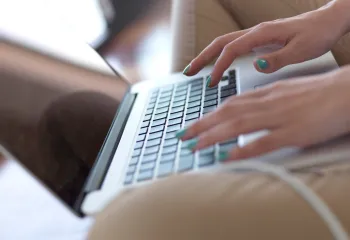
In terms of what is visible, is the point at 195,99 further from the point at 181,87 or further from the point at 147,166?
the point at 147,166

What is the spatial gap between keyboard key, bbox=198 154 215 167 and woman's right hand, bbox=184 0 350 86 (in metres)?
0.21

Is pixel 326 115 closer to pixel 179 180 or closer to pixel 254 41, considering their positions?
pixel 179 180

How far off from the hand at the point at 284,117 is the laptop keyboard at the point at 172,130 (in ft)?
0.08

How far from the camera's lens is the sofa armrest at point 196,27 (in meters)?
0.94

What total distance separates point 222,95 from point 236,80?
0.06m

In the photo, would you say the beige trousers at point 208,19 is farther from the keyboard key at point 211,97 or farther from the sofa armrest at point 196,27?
the keyboard key at point 211,97

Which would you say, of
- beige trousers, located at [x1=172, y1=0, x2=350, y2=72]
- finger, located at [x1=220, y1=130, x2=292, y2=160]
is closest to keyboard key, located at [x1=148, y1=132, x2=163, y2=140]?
finger, located at [x1=220, y1=130, x2=292, y2=160]

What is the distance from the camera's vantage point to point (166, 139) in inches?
24.9

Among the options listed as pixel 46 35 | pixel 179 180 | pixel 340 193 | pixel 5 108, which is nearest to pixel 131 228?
pixel 179 180

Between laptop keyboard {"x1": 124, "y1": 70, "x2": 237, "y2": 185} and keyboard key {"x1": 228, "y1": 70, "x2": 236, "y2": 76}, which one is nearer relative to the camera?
laptop keyboard {"x1": 124, "y1": 70, "x2": 237, "y2": 185}

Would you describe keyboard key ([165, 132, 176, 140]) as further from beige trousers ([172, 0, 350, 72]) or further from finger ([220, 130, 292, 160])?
beige trousers ([172, 0, 350, 72])

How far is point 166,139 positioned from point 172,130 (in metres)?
0.03

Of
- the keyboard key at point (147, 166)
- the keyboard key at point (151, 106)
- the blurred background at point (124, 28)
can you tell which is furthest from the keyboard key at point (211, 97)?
the blurred background at point (124, 28)

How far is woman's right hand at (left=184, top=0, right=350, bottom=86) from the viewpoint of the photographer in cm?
68
